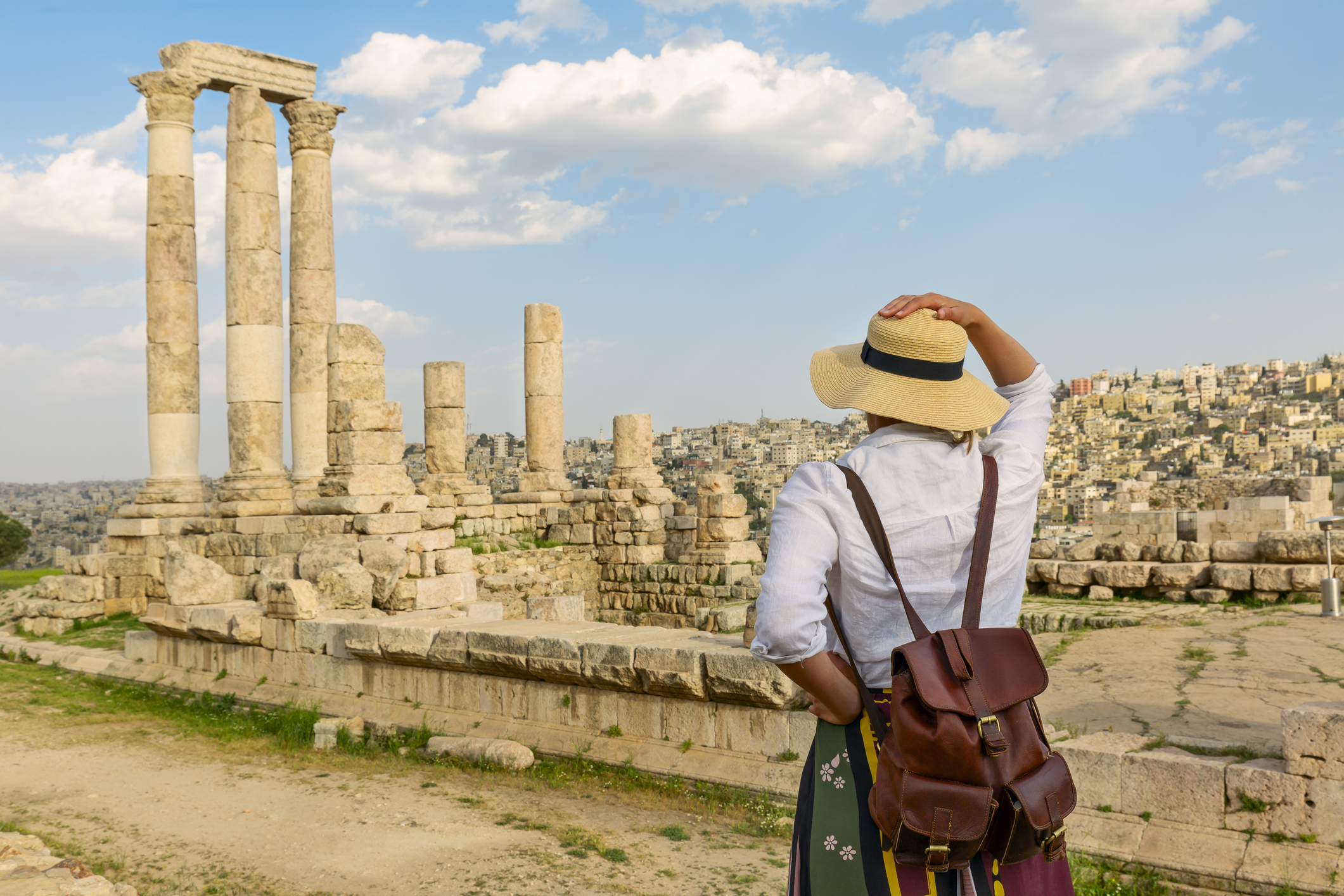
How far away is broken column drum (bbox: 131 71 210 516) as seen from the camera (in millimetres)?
16656

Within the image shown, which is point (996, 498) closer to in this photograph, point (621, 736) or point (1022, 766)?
point (1022, 766)

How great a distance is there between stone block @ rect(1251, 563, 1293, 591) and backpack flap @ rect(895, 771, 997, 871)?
12.1 metres

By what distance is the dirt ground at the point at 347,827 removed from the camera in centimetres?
440

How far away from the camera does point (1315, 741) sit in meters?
4.02

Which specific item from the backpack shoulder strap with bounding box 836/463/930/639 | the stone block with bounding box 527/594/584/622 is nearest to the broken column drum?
the stone block with bounding box 527/594/584/622

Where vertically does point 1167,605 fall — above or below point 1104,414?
below

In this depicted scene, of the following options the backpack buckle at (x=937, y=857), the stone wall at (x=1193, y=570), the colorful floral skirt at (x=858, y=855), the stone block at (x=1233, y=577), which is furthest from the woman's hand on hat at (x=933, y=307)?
the stone block at (x=1233, y=577)

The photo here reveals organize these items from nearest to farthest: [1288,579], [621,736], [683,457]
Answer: [621,736] < [1288,579] < [683,457]

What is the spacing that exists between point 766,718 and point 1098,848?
1.76 m

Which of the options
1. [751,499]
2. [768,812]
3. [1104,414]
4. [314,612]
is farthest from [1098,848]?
[1104,414]

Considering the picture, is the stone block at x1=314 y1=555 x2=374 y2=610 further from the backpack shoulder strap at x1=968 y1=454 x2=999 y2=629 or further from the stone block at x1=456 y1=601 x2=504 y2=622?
the backpack shoulder strap at x1=968 y1=454 x2=999 y2=629

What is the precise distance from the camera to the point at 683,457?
4112 cm

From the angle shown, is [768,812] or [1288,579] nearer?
[768,812]

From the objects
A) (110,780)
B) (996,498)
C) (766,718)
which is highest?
(996,498)
